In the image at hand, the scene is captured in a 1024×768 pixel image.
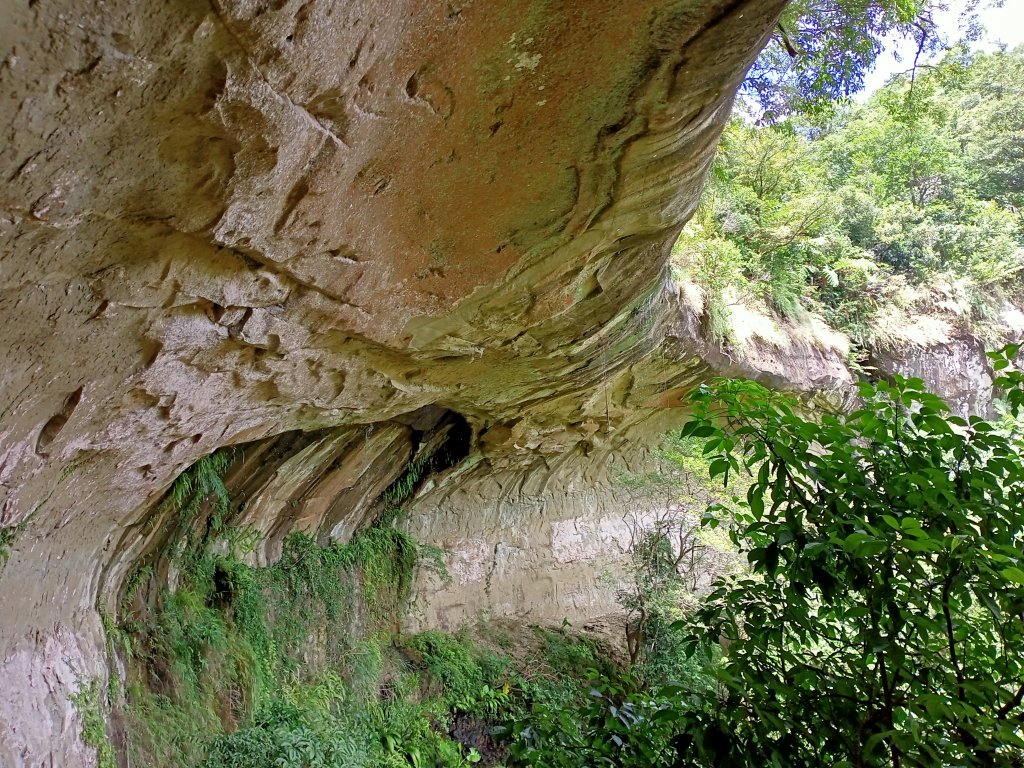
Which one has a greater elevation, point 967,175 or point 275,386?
point 967,175

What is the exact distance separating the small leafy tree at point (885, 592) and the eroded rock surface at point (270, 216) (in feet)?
4.63

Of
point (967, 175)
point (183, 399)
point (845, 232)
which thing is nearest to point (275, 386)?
point (183, 399)

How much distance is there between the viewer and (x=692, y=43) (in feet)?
7.69

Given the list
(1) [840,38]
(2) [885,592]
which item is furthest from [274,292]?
(1) [840,38]

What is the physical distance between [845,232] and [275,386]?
1084 centimetres

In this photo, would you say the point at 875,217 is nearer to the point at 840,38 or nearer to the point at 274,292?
the point at 840,38

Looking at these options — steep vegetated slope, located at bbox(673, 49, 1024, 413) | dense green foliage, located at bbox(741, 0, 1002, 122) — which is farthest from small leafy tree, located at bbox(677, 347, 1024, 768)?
steep vegetated slope, located at bbox(673, 49, 1024, 413)

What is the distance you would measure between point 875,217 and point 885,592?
11.7 meters

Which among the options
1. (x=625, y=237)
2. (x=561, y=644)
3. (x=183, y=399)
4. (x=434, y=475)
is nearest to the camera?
(x=183, y=399)

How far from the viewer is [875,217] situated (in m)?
11.3

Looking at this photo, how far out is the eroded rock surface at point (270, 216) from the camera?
1883 millimetres

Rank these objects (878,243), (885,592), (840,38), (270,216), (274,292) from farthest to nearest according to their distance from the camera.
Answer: (878,243) → (840,38) → (274,292) → (270,216) → (885,592)

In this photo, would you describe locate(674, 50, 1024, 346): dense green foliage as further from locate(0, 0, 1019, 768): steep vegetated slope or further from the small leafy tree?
the small leafy tree

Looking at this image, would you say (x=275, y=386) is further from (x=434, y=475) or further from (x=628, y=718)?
(x=434, y=475)
